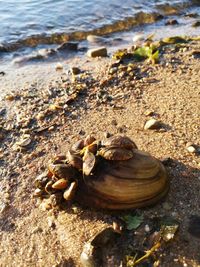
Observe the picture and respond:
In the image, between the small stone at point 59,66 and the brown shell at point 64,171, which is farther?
the small stone at point 59,66

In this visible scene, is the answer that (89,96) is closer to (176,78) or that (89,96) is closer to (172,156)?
(176,78)

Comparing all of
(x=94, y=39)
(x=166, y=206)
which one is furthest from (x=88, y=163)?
(x=94, y=39)

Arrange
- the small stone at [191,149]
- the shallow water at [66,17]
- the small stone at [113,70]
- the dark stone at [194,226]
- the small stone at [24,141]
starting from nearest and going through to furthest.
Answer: the dark stone at [194,226] < the small stone at [191,149] < the small stone at [24,141] < the small stone at [113,70] < the shallow water at [66,17]

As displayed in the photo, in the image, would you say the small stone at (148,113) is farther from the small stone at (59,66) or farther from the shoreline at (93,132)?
the small stone at (59,66)

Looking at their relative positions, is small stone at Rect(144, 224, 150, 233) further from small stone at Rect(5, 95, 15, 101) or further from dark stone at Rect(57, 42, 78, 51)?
dark stone at Rect(57, 42, 78, 51)

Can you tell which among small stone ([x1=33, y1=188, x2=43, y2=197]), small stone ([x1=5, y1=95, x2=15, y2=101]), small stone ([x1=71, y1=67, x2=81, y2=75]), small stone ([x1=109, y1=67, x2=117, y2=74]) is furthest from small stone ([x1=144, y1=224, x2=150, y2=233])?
small stone ([x1=71, y1=67, x2=81, y2=75])

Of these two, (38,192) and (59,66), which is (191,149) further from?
(59,66)

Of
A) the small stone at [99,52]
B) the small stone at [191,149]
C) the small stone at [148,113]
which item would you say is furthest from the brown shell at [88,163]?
the small stone at [99,52]
